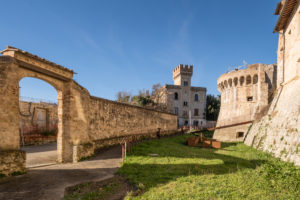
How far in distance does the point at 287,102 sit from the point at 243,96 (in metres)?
12.9

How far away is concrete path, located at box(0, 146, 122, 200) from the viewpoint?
4652 mm

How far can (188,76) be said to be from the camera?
39.7 metres

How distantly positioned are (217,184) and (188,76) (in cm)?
3611

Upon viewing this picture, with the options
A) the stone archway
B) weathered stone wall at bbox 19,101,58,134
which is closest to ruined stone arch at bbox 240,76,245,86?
the stone archway

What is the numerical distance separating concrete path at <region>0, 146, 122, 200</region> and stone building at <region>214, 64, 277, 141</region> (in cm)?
1628

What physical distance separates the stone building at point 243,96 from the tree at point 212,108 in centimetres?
1610

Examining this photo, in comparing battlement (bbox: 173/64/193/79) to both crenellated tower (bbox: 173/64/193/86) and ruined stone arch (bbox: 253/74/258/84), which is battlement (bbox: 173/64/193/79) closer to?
crenellated tower (bbox: 173/64/193/86)

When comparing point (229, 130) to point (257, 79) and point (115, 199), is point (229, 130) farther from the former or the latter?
point (115, 199)

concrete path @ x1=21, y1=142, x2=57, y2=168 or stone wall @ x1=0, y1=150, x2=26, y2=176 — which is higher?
stone wall @ x1=0, y1=150, x2=26, y2=176

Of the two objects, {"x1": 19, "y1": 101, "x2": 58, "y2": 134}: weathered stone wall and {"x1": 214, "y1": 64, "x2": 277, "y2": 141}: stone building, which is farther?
{"x1": 214, "y1": 64, "x2": 277, "y2": 141}: stone building

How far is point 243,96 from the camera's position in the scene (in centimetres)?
2227

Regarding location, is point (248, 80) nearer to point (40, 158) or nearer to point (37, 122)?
point (40, 158)

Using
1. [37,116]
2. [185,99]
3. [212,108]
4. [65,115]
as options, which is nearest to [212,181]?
[65,115]

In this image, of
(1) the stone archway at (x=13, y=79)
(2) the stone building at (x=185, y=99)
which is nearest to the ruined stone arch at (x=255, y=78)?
(2) the stone building at (x=185, y=99)
